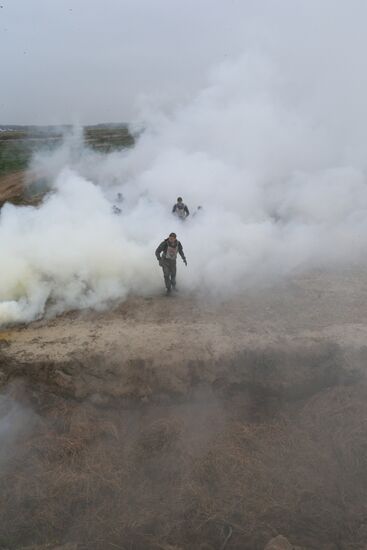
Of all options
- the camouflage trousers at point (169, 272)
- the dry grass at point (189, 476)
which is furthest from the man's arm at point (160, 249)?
the dry grass at point (189, 476)

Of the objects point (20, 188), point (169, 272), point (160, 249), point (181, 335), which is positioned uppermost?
point (20, 188)

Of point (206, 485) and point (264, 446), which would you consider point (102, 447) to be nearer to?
point (206, 485)

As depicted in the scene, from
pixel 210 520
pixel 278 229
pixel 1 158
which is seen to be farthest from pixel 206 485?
pixel 1 158

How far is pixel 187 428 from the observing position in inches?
201

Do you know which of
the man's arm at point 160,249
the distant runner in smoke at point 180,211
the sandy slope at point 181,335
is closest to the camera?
the sandy slope at point 181,335

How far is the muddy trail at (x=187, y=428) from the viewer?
158 inches

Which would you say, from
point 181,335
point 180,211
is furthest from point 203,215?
point 181,335

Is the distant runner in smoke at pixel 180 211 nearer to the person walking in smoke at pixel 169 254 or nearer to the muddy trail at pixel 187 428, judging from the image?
the person walking in smoke at pixel 169 254

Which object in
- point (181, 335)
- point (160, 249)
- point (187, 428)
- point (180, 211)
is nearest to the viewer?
point (187, 428)

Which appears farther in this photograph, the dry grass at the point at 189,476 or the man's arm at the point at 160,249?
the man's arm at the point at 160,249

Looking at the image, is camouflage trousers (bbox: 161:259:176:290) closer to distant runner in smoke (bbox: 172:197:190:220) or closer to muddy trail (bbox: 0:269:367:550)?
muddy trail (bbox: 0:269:367:550)

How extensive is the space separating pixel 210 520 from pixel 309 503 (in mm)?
1007

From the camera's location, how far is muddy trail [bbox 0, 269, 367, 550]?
13.1 feet

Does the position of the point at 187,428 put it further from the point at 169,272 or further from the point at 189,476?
the point at 169,272
